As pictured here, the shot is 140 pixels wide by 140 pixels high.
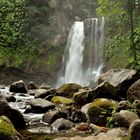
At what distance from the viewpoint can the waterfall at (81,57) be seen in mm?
39594

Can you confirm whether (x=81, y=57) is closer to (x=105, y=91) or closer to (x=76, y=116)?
(x=105, y=91)

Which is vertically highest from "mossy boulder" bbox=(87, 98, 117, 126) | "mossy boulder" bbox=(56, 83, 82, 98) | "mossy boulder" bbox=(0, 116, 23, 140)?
"mossy boulder" bbox=(0, 116, 23, 140)

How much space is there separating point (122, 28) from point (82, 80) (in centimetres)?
737

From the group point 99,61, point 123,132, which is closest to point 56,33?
point 99,61

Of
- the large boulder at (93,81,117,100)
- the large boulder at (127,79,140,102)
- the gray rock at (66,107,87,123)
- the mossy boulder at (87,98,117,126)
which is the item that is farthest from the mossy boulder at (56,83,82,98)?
the mossy boulder at (87,98,117,126)

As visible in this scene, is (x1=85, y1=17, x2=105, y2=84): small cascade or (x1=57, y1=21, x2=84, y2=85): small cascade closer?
(x1=85, y1=17, x2=105, y2=84): small cascade

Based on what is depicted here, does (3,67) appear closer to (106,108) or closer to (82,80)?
(82,80)

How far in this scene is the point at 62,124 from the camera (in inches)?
489

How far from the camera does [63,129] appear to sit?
12.2 m

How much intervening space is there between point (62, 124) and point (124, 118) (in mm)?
2292

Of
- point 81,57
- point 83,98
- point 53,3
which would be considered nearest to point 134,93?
point 83,98

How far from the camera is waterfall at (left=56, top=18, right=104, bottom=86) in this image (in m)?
39.6

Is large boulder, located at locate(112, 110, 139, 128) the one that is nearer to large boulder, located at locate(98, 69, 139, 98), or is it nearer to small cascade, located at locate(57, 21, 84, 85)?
large boulder, located at locate(98, 69, 139, 98)

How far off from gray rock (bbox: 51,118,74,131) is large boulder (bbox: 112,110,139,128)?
5.63ft
